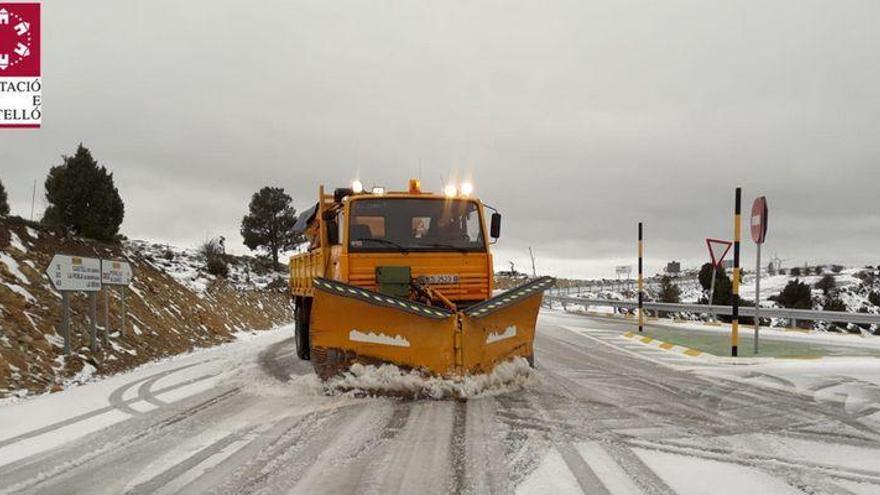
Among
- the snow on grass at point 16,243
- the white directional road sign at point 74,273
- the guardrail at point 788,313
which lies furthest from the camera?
the guardrail at point 788,313

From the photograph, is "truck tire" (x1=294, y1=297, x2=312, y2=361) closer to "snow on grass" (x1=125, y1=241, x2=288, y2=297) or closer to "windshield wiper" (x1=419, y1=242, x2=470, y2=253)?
"windshield wiper" (x1=419, y1=242, x2=470, y2=253)

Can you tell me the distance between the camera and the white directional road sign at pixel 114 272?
10896 mm

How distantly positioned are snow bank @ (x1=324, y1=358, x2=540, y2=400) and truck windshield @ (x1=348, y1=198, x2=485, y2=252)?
5.81 ft

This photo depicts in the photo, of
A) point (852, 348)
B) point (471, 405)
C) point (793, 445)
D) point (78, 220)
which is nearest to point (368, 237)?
point (471, 405)

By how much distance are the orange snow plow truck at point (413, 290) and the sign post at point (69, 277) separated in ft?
12.0

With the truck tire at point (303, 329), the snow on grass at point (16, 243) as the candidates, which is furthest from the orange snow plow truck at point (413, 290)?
the snow on grass at point (16, 243)

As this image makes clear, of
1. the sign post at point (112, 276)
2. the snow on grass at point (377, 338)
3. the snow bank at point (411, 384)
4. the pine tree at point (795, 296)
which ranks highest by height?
the sign post at point (112, 276)

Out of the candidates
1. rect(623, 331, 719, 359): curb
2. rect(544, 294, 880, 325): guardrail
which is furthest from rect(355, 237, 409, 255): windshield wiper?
rect(544, 294, 880, 325): guardrail

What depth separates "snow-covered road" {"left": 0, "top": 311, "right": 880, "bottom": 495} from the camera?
3.87 metres

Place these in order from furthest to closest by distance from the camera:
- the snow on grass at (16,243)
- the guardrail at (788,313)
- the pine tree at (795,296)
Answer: the pine tree at (795,296), the guardrail at (788,313), the snow on grass at (16,243)

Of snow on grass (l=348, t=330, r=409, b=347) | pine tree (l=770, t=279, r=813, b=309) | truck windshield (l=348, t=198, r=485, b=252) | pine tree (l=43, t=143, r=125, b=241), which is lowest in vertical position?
pine tree (l=770, t=279, r=813, b=309)

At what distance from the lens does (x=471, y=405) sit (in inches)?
247

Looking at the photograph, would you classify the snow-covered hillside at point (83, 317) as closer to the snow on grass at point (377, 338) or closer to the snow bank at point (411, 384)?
the snow bank at point (411, 384)

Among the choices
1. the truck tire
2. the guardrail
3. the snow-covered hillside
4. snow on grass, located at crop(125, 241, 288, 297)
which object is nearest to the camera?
the snow-covered hillside
